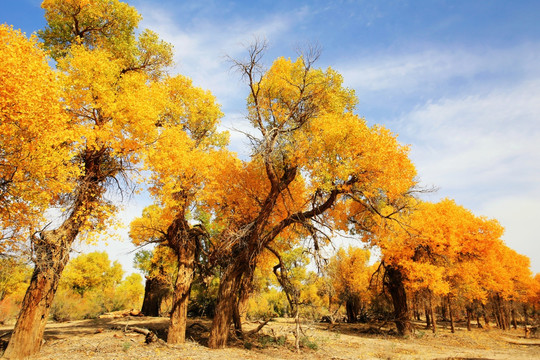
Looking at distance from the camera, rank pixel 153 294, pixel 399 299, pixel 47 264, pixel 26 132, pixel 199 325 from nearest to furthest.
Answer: pixel 26 132, pixel 47 264, pixel 199 325, pixel 399 299, pixel 153 294

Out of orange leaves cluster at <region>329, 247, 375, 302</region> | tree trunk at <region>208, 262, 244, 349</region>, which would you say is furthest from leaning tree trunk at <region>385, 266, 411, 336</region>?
tree trunk at <region>208, 262, 244, 349</region>

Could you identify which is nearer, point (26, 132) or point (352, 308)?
point (26, 132)

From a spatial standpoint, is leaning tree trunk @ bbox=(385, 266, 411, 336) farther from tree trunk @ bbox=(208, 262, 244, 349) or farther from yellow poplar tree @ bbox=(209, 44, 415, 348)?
tree trunk @ bbox=(208, 262, 244, 349)

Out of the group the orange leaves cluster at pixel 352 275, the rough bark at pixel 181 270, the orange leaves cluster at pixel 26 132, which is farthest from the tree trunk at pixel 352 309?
the orange leaves cluster at pixel 26 132

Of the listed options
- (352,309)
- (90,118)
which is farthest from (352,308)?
(90,118)

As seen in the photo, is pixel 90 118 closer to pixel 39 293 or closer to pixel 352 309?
pixel 39 293

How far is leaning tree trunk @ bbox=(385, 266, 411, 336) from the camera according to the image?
61.6 ft

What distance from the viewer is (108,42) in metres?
12.5

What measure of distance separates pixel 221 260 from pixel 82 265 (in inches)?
1418

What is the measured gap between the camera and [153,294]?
23.5m

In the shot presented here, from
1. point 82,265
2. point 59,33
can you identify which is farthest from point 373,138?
point 82,265

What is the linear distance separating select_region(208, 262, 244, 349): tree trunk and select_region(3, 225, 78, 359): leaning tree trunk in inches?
222

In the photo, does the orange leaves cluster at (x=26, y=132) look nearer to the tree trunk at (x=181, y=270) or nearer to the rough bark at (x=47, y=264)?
the rough bark at (x=47, y=264)

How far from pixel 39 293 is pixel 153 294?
15171 mm
